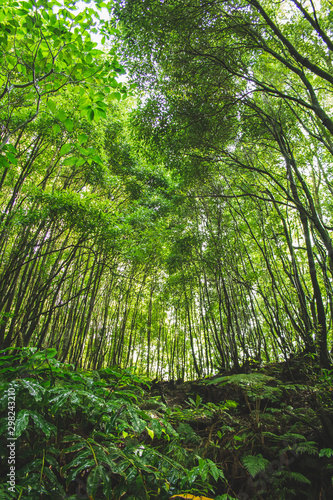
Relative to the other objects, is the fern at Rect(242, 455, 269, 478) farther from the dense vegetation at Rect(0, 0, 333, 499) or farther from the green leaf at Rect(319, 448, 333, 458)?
the green leaf at Rect(319, 448, 333, 458)

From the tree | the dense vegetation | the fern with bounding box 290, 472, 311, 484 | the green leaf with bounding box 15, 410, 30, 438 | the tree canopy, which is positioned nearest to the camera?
the green leaf with bounding box 15, 410, 30, 438

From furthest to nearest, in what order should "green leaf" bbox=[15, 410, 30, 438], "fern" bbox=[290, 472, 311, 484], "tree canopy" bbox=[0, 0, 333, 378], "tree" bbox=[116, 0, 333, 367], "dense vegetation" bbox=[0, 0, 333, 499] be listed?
"tree" bbox=[116, 0, 333, 367] < "tree canopy" bbox=[0, 0, 333, 378] < "fern" bbox=[290, 472, 311, 484] < "dense vegetation" bbox=[0, 0, 333, 499] < "green leaf" bbox=[15, 410, 30, 438]

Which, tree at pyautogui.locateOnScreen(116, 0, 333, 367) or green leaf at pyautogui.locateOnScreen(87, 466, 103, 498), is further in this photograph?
tree at pyautogui.locateOnScreen(116, 0, 333, 367)

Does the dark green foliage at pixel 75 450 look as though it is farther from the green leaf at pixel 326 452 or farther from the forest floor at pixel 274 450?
the green leaf at pixel 326 452

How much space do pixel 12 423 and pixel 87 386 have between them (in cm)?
39

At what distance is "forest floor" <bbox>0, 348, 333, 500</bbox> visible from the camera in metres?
0.85

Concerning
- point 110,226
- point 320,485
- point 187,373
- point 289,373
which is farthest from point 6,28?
point 187,373

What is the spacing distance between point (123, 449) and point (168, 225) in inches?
251

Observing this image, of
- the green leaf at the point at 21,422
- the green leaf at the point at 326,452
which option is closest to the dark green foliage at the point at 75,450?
the green leaf at the point at 21,422

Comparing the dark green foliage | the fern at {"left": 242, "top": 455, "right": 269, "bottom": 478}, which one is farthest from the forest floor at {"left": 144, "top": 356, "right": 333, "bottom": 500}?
the dark green foliage

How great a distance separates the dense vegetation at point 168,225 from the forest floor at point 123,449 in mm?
11

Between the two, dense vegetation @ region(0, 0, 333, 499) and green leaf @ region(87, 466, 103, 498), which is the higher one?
dense vegetation @ region(0, 0, 333, 499)

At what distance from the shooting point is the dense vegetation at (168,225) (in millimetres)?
1064

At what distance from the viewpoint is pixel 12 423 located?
84cm
